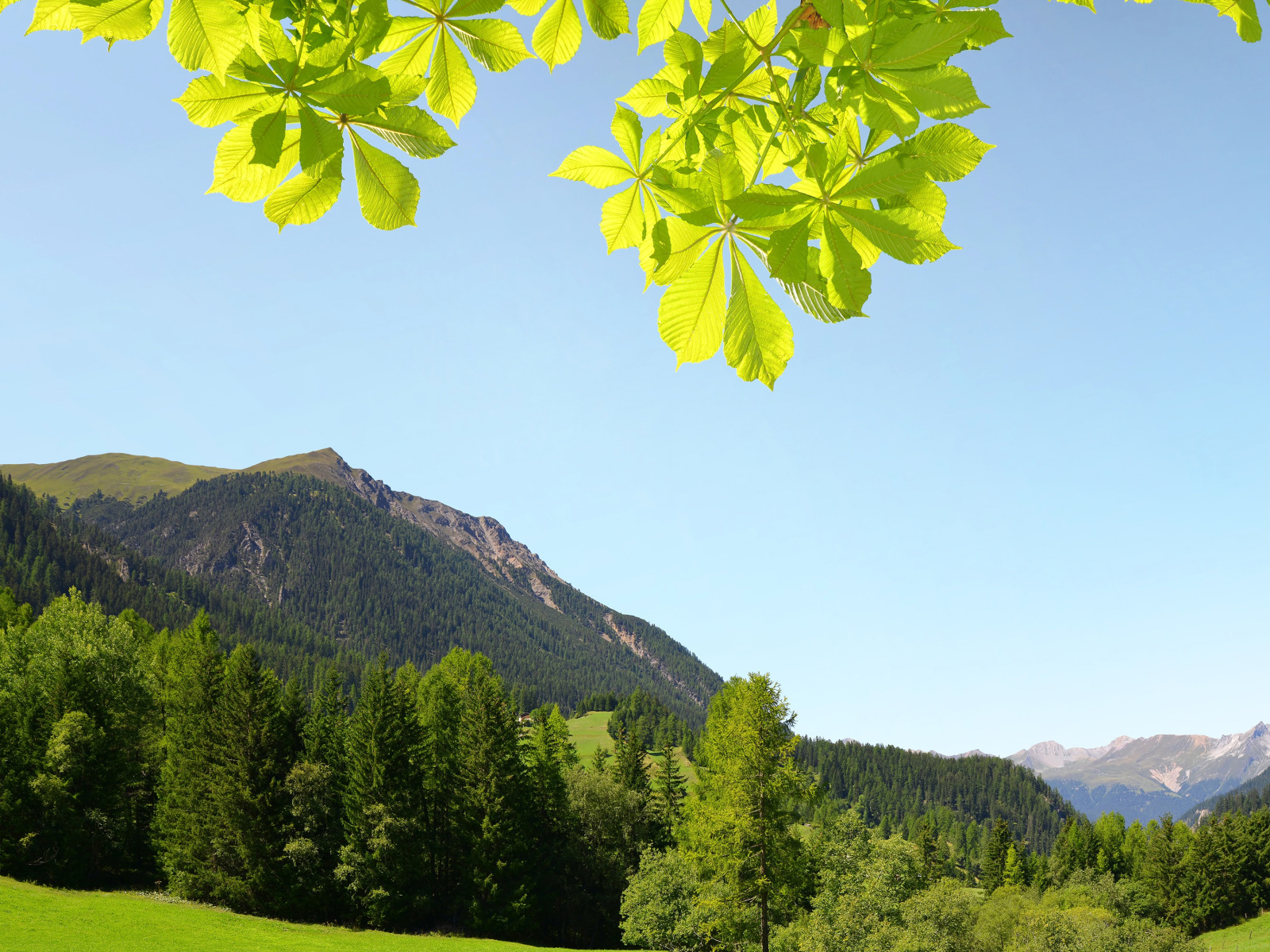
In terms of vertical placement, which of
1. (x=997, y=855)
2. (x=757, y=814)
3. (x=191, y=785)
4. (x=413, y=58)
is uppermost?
(x=413, y=58)

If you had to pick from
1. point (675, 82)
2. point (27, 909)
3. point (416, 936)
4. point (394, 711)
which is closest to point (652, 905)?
point (416, 936)

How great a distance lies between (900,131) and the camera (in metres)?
1.15

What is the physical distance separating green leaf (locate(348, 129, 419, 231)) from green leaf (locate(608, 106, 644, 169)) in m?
0.41

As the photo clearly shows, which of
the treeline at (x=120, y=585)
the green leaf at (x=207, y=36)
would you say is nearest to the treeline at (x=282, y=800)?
the green leaf at (x=207, y=36)

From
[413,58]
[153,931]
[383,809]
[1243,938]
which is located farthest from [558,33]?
[1243,938]

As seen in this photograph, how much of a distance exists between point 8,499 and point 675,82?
160m

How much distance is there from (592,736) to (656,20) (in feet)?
398

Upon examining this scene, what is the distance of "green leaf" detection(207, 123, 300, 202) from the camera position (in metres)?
1.14

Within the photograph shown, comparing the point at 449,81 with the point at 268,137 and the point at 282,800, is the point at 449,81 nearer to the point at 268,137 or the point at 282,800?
the point at 268,137

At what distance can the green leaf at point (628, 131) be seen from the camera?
136cm

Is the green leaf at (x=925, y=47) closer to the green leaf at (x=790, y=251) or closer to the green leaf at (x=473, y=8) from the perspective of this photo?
the green leaf at (x=790, y=251)

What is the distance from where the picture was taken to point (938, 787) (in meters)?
134

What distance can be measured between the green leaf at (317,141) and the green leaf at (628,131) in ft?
1.65

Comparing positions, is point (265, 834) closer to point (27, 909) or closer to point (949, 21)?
point (27, 909)
